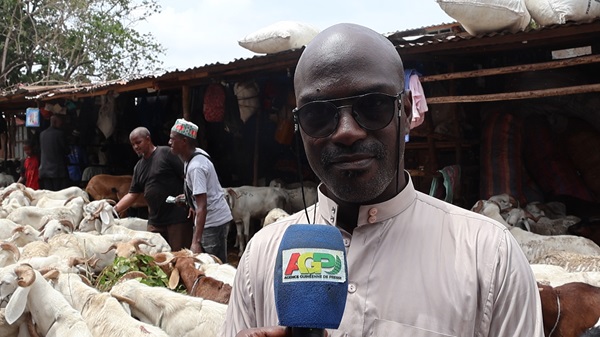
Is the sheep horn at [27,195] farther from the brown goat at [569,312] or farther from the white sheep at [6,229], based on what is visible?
the brown goat at [569,312]

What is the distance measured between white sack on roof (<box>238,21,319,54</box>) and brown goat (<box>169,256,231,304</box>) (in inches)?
171

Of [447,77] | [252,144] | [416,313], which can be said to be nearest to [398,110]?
[416,313]

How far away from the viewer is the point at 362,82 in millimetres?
1348

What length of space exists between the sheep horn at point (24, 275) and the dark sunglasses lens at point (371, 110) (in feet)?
11.6

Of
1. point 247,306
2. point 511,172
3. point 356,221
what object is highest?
point 356,221

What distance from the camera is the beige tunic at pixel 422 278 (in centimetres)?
125

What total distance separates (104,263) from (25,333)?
1.54 m

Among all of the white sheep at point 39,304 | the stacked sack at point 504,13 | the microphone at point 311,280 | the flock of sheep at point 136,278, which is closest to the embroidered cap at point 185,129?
the flock of sheep at point 136,278

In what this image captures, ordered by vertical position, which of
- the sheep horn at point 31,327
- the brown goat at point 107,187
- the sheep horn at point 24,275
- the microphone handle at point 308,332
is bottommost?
the brown goat at point 107,187

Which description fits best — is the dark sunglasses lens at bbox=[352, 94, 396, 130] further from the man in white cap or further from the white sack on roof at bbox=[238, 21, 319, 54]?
the white sack on roof at bbox=[238, 21, 319, 54]

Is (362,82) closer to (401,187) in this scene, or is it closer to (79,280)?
(401,187)

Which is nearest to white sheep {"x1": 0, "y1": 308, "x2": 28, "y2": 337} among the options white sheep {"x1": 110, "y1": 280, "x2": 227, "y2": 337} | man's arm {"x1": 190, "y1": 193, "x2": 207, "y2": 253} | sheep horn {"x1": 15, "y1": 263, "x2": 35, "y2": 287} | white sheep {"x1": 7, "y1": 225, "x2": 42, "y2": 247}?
sheep horn {"x1": 15, "y1": 263, "x2": 35, "y2": 287}

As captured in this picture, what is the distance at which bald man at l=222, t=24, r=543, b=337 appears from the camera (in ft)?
4.12

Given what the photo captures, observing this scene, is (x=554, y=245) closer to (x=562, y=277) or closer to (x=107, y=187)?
(x=562, y=277)
